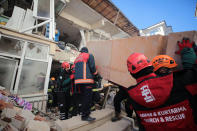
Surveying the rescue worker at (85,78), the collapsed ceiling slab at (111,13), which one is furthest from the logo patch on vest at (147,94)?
the collapsed ceiling slab at (111,13)

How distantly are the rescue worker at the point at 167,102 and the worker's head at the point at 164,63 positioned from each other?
0.28 metres

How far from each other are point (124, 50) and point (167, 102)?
1127mm

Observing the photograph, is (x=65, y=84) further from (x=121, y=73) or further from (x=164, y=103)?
(x=164, y=103)

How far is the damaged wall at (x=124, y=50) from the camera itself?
115 centimetres

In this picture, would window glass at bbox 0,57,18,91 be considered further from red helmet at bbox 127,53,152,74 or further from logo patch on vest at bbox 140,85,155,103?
logo patch on vest at bbox 140,85,155,103

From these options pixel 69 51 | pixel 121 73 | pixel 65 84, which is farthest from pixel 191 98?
pixel 69 51

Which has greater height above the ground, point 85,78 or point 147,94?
point 85,78

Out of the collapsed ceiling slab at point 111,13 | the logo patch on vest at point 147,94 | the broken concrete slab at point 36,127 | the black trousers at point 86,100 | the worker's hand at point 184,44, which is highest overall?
the collapsed ceiling slab at point 111,13

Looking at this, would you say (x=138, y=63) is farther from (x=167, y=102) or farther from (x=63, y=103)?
(x=63, y=103)

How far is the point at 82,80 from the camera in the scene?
2.07 metres

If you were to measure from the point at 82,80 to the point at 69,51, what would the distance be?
4.84m

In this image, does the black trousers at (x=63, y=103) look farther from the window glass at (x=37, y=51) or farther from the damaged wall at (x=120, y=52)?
the damaged wall at (x=120, y=52)

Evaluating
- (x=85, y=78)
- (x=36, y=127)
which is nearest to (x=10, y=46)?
(x=36, y=127)

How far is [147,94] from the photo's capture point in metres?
0.93
